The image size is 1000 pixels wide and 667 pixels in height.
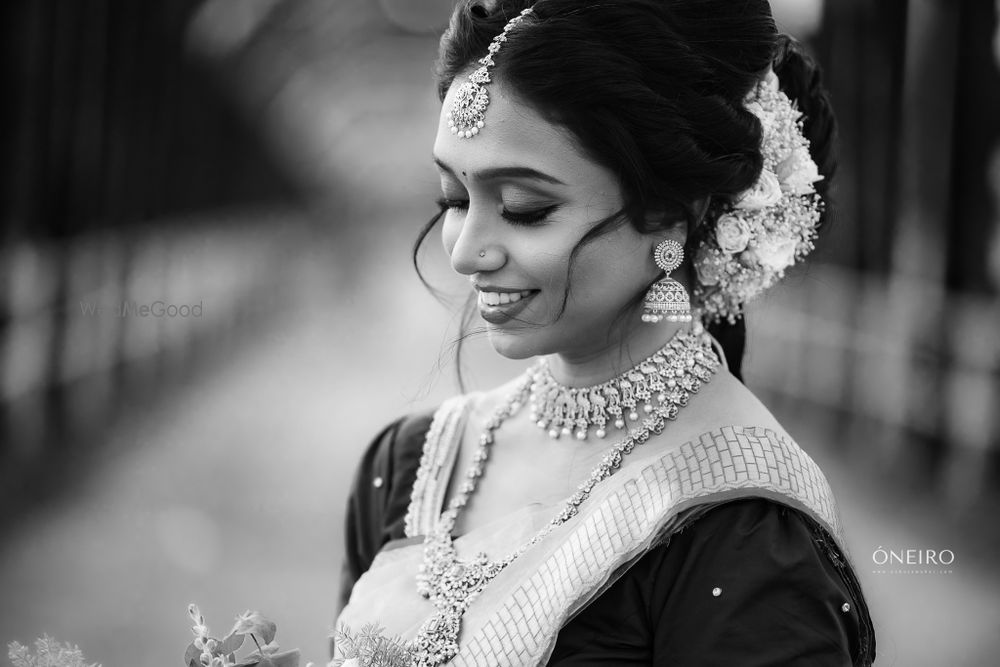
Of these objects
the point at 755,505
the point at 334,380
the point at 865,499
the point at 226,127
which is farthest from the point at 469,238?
the point at 226,127

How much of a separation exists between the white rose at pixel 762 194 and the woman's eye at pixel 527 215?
0.96 feet

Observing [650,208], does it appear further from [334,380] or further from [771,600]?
[334,380]

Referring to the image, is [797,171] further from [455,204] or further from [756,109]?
[455,204]

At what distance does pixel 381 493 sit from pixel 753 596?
0.76 m

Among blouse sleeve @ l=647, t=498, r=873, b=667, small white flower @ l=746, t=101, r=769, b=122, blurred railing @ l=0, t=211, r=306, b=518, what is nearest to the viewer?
blouse sleeve @ l=647, t=498, r=873, b=667

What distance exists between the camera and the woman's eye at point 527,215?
4.61ft

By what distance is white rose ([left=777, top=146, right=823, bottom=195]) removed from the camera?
1.57 meters

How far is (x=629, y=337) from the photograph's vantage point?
61.8 inches

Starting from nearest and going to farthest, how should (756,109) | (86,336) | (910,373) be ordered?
(756,109)
(910,373)
(86,336)

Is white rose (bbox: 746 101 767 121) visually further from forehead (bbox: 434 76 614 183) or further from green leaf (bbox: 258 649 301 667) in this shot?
green leaf (bbox: 258 649 301 667)

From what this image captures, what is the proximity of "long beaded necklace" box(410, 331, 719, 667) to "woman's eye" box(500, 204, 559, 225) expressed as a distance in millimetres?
297

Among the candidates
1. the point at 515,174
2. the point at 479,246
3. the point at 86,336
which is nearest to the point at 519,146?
the point at 515,174

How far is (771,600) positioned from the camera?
4.22 feet

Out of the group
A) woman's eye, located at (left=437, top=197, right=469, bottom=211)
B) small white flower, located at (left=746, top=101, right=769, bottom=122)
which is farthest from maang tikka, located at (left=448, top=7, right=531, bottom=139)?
small white flower, located at (left=746, top=101, right=769, bottom=122)
